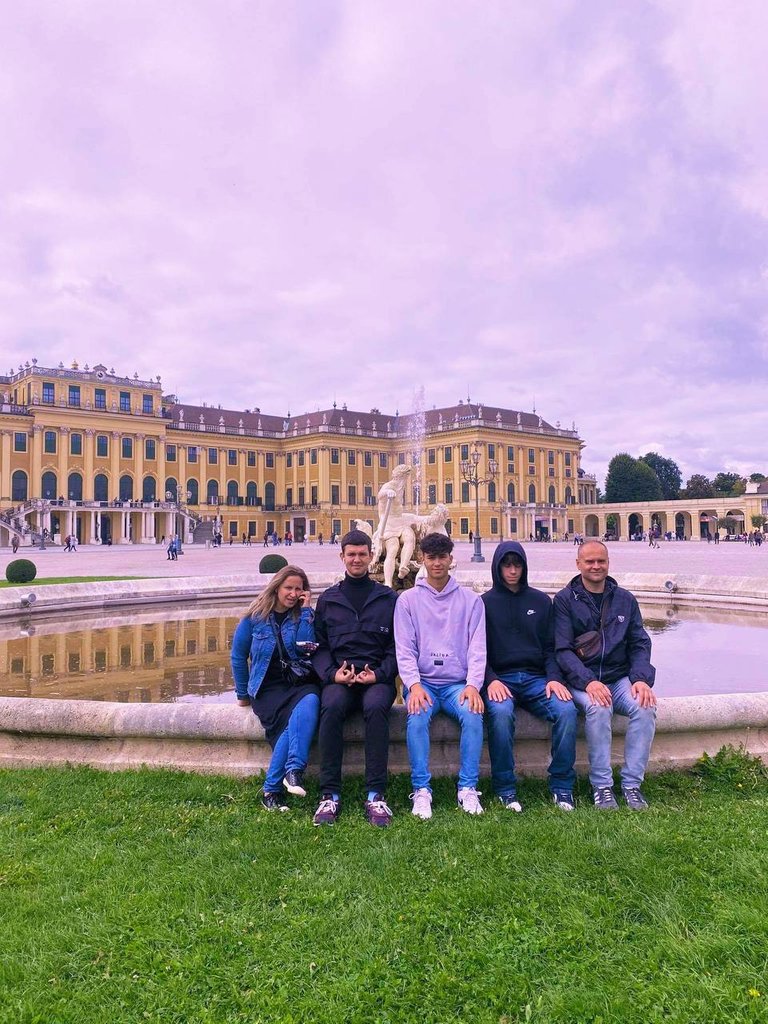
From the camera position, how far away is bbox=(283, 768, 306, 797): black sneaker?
145 inches

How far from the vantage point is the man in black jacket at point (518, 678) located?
3.77 metres

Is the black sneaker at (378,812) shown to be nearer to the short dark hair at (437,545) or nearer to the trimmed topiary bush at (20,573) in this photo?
the short dark hair at (437,545)

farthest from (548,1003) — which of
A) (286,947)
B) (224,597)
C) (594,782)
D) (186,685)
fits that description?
(224,597)

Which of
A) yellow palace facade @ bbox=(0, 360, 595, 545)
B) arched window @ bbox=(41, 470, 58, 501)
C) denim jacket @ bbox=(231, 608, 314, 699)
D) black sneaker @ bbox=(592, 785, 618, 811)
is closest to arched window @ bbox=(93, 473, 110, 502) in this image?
yellow palace facade @ bbox=(0, 360, 595, 545)

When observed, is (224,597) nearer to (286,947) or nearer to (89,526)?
(286,947)

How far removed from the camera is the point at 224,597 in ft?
46.1

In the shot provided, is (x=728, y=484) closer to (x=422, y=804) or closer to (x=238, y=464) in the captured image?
(x=238, y=464)

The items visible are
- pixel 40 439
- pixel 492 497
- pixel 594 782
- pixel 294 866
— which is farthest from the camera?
pixel 492 497

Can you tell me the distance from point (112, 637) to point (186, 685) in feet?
10.4

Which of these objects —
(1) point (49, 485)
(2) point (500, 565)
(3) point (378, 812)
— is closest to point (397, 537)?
(2) point (500, 565)

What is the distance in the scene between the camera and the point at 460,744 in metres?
3.90

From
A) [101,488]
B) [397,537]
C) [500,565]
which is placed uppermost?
[101,488]

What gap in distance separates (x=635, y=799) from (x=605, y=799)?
0.50 ft

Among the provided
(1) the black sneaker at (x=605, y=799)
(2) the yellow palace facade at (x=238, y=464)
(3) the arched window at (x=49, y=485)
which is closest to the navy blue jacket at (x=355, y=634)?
(1) the black sneaker at (x=605, y=799)
